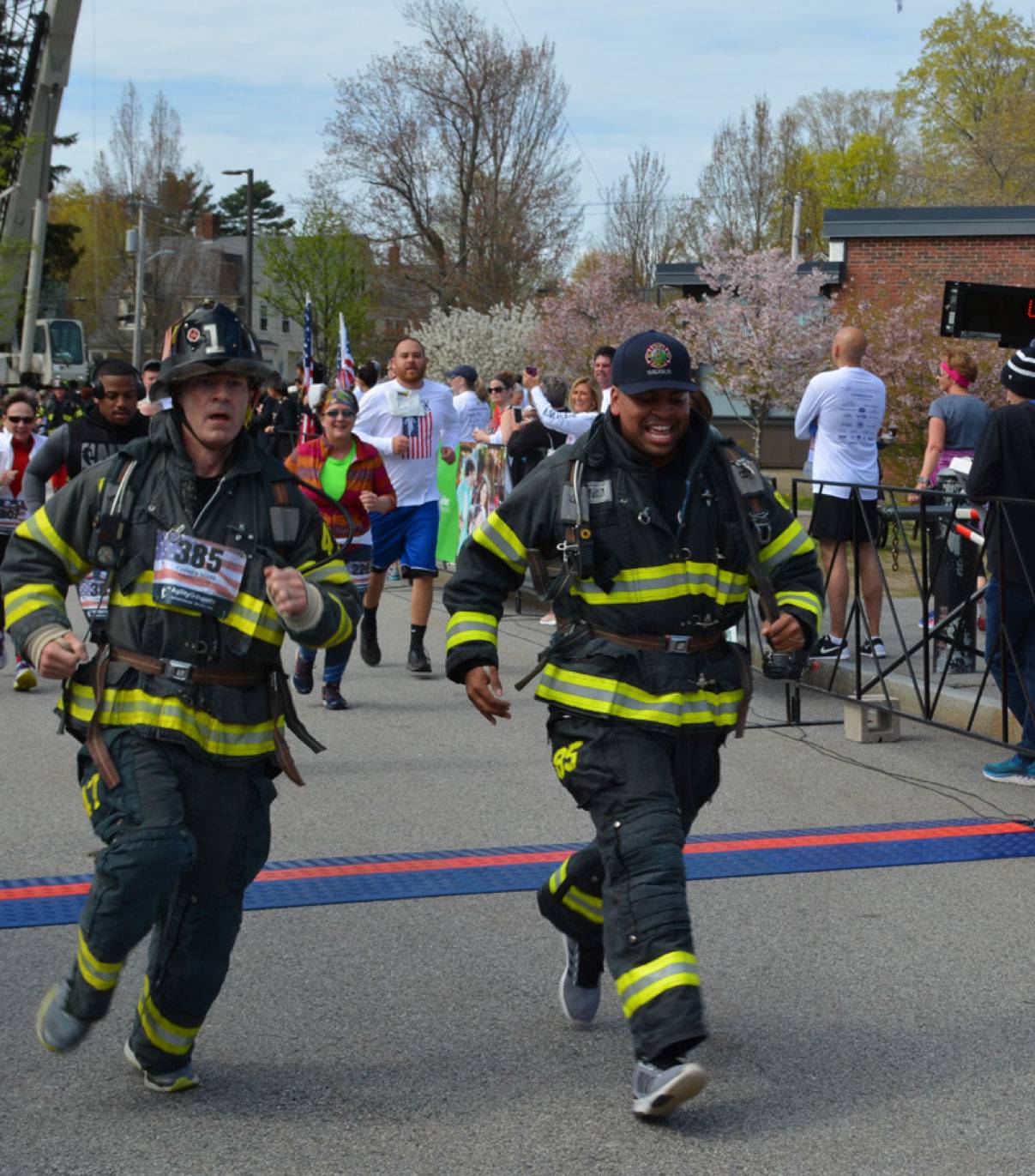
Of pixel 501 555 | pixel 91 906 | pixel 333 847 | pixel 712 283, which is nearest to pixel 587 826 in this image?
pixel 333 847

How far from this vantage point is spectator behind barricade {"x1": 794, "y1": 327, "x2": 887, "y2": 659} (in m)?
9.67

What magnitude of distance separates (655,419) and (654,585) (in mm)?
417

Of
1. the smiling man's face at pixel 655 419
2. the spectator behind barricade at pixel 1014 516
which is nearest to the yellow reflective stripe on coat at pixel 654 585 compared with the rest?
the smiling man's face at pixel 655 419

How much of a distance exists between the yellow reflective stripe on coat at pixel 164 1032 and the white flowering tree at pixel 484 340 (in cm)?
4237

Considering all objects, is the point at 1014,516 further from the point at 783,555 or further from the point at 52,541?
the point at 52,541

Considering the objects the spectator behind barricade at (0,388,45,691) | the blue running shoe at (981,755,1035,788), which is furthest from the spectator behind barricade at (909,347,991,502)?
the spectator behind barricade at (0,388,45,691)

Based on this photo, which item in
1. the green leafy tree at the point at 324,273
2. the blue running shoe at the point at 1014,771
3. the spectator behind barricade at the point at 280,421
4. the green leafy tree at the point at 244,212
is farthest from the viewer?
the green leafy tree at the point at 244,212

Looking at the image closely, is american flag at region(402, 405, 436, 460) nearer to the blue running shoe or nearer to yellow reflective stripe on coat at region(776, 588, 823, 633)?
the blue running shoe

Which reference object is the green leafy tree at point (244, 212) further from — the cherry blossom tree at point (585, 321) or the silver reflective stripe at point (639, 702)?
the silver reflective stripe at point (639, 702)

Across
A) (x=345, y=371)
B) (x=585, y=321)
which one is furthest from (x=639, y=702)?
(x=585, y=321)

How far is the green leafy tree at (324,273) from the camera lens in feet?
193

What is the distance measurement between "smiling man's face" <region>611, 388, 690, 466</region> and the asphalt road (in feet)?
5.07

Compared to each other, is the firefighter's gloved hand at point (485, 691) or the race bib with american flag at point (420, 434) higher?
the race bib with american flag at point (420, 434)

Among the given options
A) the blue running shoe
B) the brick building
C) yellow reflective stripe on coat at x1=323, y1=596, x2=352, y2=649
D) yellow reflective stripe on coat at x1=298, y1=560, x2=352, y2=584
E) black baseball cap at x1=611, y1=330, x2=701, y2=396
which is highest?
the brick building
